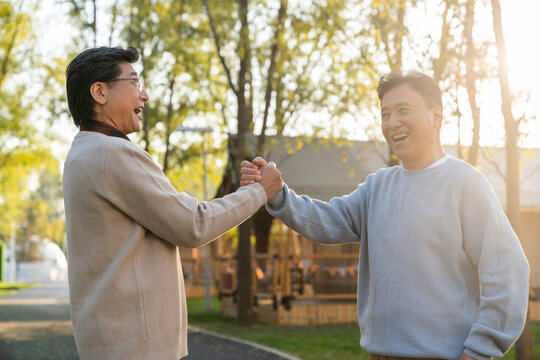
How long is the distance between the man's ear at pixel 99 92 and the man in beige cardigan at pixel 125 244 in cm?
13

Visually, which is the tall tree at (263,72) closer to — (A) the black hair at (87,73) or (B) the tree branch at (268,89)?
(B) the tree branch at (268,89)

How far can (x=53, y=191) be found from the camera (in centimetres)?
14588

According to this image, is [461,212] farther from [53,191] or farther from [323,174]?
[53,191]

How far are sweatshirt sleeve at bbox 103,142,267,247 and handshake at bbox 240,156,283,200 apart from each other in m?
0.51

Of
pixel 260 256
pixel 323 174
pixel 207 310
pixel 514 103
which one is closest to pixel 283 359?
pixel 514 103

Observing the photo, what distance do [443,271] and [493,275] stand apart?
0.67 ft

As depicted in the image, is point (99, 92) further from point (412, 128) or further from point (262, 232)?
point (262, 232)

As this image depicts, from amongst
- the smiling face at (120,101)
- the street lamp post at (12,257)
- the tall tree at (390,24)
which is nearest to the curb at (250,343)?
the tall tree at (390,24)

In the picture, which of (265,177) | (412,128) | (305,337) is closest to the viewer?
(412,128)

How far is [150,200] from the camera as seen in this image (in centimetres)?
312

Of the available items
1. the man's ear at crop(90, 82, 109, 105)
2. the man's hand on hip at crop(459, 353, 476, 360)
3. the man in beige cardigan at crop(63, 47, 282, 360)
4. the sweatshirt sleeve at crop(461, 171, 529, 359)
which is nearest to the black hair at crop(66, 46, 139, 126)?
the man's ear at crop(90, 82, 109, 105)

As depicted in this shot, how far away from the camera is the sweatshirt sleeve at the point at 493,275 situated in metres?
3.13

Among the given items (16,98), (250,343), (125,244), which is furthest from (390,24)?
(16,98)

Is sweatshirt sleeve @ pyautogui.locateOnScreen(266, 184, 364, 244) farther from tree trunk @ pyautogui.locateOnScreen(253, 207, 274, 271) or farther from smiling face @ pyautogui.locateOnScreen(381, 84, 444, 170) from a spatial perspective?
tree trunk @ pyautogui.locateOnScreen(253, 207, 274, 271)
